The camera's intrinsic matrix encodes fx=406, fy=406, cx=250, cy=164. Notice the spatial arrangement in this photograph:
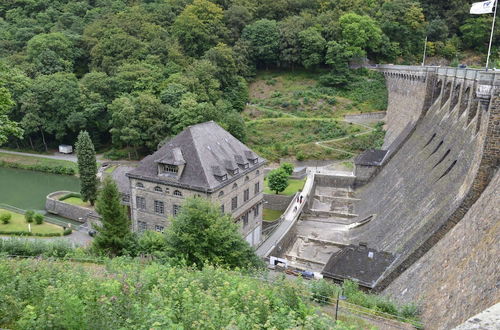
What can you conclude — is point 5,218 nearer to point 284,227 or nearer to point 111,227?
point 111,227

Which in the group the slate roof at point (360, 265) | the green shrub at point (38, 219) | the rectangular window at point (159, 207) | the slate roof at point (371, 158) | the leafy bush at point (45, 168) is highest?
the slate roof at point (371, 158)

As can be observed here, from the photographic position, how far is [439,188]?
2361 centimetres

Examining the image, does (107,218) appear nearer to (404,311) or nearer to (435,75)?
(404,311)

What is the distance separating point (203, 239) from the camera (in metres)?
19.2

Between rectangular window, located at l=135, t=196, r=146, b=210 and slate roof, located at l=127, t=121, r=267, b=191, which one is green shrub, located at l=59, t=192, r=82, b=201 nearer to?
rectangular window, located at l=135, t=196, r=146, b=210

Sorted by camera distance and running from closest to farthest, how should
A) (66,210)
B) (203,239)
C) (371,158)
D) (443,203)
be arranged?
(203,239) < (443,203) < (66,210) < (371,158)

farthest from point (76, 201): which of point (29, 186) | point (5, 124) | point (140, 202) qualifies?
point (5, 124)

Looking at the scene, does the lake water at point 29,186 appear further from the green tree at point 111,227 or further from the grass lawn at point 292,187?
the green tree at point 111,227

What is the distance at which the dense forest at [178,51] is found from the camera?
54281mm

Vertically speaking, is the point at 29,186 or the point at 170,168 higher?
the point at 170,168

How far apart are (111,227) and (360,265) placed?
538 inches

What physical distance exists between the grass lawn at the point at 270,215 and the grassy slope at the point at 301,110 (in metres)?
12.5

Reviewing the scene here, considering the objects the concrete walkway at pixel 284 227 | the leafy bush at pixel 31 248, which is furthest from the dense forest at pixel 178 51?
the leafy bush at pixel 31 248

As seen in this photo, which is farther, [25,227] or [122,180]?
[122,180]
